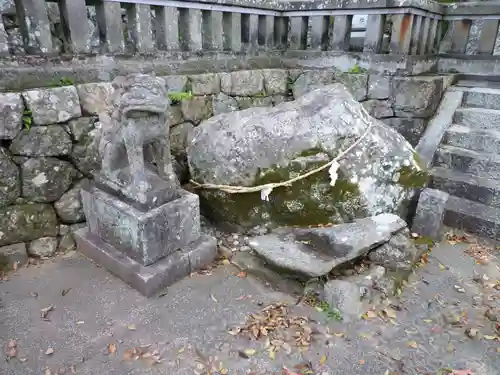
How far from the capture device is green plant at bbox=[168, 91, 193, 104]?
408 cm

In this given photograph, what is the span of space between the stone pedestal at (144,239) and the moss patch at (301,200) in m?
0.53

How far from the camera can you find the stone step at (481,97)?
4539mm

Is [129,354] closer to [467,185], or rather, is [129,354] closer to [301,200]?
[301,200]

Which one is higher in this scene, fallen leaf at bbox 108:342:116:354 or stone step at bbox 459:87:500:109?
stone step at bbox 459:87:500:109

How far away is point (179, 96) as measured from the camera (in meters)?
4.11

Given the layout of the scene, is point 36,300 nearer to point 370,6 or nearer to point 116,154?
point 116,154

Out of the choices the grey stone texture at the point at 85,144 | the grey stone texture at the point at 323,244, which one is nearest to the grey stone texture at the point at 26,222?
the grey stone texture at the point at 85,144

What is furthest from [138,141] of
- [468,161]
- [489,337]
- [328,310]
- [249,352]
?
[468,161]

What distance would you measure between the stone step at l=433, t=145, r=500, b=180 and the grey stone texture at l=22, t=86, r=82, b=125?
3859 mm

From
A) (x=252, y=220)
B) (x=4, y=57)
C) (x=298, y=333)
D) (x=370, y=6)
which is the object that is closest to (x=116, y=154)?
(x=4, y=57)

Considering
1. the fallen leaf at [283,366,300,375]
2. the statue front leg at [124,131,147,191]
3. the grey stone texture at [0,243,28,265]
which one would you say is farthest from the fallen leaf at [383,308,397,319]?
the grey stone texture at [0,243,28,265]

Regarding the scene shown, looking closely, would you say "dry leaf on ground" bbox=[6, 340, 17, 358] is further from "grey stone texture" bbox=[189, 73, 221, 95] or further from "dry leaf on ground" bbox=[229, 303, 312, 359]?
"grey stone texture" bbox=[189, 73, 221, 95]

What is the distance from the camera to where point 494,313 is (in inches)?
112

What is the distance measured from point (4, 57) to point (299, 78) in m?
3.54
